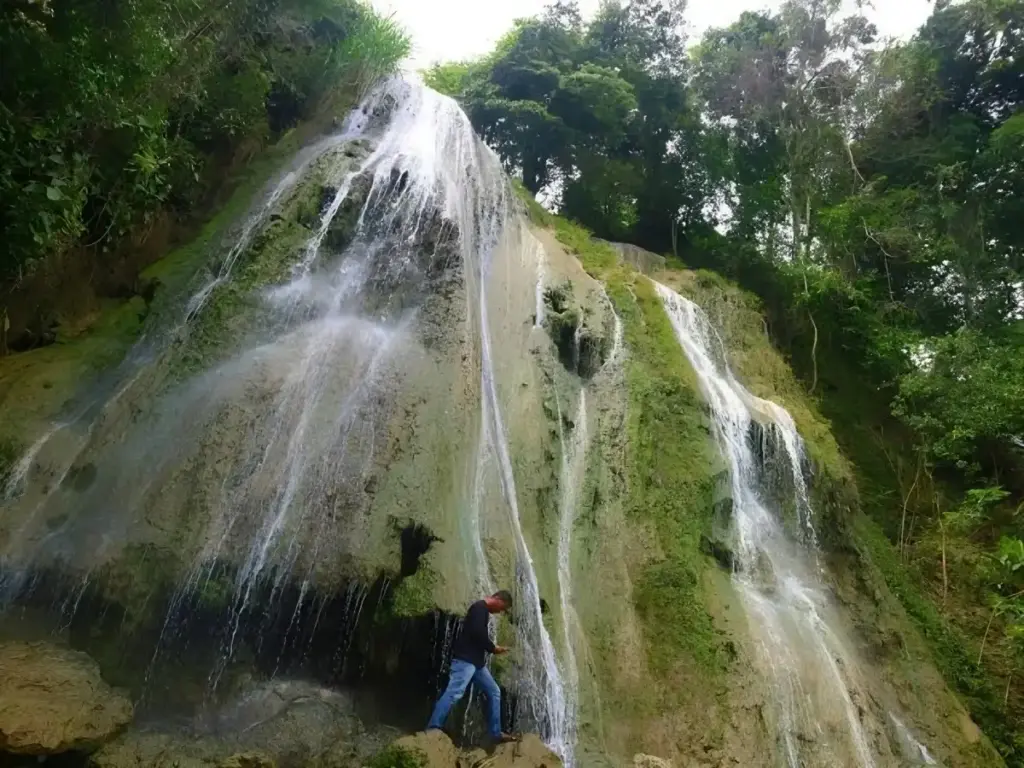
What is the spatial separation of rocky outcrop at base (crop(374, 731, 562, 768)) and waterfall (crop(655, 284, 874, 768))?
2.63m

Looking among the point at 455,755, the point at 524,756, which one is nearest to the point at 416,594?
the point at 455,755

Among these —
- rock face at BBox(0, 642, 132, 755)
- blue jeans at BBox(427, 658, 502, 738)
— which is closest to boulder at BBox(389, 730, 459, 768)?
blue jeans at BBox(427, 658, 502, 738)

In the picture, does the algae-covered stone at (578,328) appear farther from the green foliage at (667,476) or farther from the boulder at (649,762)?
the boulder at (649,762)

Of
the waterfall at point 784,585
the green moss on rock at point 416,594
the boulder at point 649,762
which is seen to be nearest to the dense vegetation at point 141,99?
the green moss on rock at point 416,594

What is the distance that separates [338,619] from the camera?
6395 millimetres

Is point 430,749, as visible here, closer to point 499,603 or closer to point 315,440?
point 499,603

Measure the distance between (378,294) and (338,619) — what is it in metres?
4.50

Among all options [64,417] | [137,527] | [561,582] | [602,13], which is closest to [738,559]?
[561,582]

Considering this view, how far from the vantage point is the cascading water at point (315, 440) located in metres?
6.50

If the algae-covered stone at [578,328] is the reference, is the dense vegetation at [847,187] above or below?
above

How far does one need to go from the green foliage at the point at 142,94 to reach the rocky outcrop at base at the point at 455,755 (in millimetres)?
5212

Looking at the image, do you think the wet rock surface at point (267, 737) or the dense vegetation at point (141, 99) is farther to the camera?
the dense vegetation at point (141, 99)

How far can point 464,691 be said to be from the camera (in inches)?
221

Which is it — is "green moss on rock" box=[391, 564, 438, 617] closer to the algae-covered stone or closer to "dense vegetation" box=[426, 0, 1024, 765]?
the algae-covered stone
